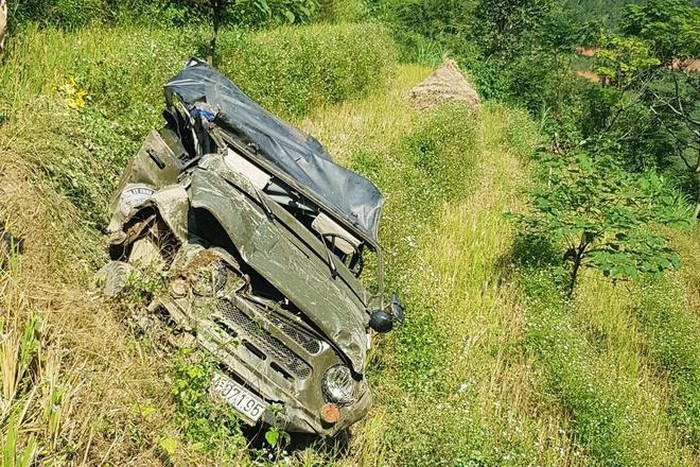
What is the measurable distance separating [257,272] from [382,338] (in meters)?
2.05

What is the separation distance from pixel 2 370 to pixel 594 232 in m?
6.13

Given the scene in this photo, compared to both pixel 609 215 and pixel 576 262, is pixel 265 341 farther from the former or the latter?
pixel 576 262

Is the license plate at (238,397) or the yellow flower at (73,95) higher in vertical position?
the yellow flower at (73,95)

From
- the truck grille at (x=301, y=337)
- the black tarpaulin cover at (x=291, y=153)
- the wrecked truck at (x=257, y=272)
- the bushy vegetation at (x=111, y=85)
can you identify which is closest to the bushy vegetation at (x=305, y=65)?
the bushy vegetation at (x=111, y=85)

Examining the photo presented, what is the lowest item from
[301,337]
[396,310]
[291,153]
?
[396,310]

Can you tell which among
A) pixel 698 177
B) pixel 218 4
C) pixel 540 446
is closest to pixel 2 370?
pixel 540 446

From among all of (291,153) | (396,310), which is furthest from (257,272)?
(291,153)

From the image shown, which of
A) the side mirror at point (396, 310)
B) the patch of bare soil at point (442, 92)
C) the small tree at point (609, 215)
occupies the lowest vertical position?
the patch of bare soil at point (442, 92)

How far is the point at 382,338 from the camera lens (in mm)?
6133

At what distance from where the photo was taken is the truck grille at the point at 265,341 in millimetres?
4320

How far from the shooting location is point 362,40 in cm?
1588

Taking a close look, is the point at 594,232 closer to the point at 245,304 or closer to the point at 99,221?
the point at 245,304

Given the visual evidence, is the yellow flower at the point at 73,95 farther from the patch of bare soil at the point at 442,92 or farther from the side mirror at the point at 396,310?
the patch of bare soil at the point at 442,92

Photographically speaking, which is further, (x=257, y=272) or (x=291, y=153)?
(x=291, y=153)
